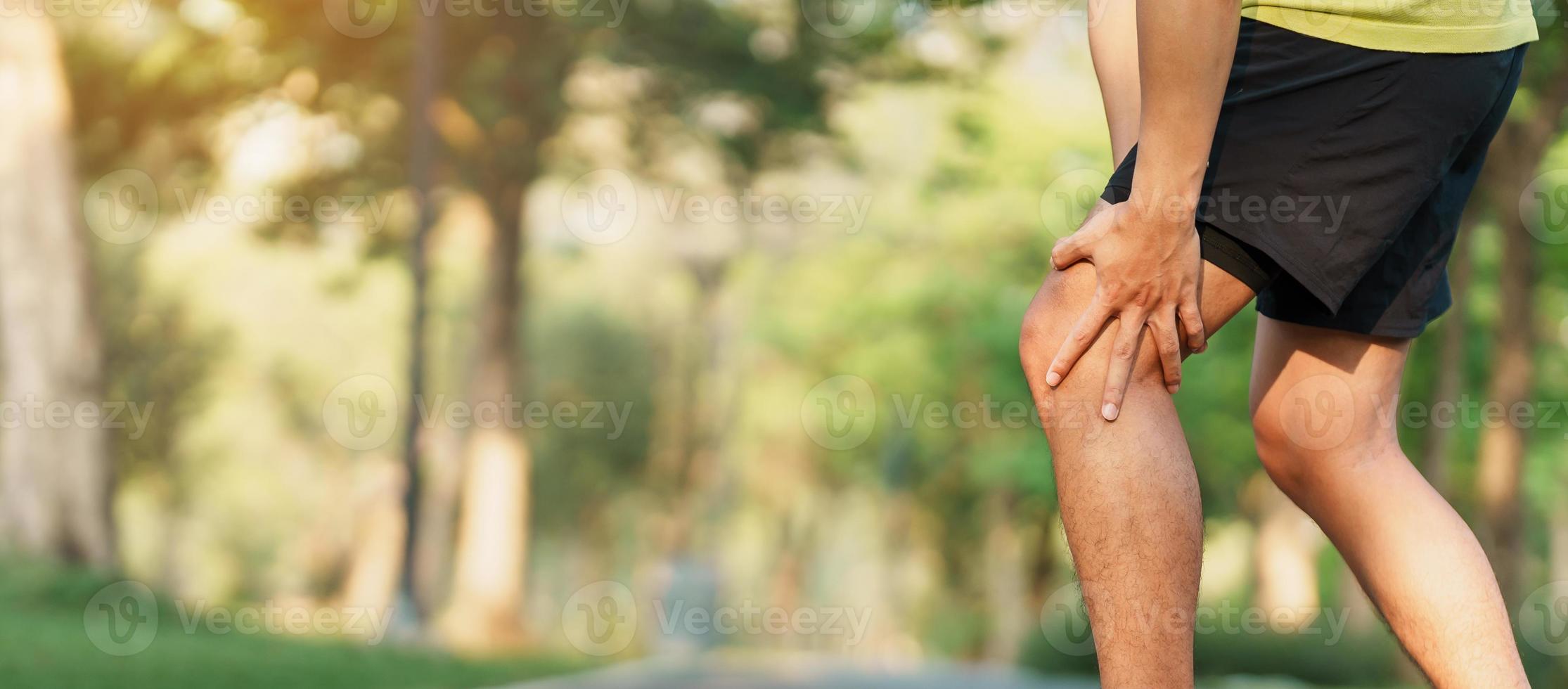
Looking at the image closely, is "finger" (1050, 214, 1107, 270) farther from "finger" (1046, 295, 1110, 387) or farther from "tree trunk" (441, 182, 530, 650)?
"tree trunk" (441, 182, 530, 650)

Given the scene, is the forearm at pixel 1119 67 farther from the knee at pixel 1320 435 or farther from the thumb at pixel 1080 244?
the knee at pixel 1320 435

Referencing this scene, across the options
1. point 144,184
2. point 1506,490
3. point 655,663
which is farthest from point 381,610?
point 1506,490

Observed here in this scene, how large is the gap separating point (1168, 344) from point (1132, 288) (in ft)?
0.27

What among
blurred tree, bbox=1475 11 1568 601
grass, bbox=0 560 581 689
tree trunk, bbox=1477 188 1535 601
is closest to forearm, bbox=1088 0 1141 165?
grass, bbox=0 560 581 689

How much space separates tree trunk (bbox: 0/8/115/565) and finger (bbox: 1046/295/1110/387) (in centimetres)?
1085

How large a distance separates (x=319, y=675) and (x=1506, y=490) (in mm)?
9551

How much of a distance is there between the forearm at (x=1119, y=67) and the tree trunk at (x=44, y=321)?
10609mm

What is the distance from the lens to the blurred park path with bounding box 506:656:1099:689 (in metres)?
10.1

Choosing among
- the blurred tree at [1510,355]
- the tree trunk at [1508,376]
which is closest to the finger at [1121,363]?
the blurred tree at [1510,355]

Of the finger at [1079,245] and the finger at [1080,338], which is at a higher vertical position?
the finger at [1079,245]

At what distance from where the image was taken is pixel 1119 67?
1946mm

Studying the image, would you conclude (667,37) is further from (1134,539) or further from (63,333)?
(1134,539)

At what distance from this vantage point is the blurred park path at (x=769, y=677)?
399 inches

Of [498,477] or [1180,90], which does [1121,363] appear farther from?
[498,477]
